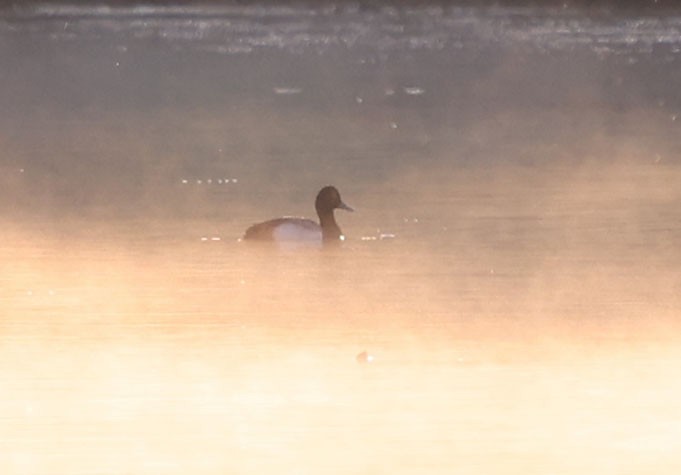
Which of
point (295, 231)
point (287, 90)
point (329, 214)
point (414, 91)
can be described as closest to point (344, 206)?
point (329, 214)

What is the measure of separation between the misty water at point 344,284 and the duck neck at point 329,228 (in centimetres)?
7

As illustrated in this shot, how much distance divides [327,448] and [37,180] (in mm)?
4959

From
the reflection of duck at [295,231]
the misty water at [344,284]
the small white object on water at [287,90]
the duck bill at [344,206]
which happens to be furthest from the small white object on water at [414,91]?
the reflection of duck at [295,231]

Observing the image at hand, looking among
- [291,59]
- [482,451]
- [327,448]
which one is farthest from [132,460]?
[291,59]

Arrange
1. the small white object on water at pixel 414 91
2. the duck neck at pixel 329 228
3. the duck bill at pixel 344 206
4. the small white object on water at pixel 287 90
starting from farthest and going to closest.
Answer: the small white object on water at pixel 414 91
the small white object on water at pixel 287 90
the duck bill at pixel 344 206
the duck neck at pixel 329 228

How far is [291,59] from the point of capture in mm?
17516

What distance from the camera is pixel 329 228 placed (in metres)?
7.30

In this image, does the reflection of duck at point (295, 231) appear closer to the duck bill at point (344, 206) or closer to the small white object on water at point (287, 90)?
the duck bill at point (344, 206)

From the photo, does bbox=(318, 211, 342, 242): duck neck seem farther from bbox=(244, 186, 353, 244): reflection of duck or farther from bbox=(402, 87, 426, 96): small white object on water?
bbox=(402, 87, 426, 96): small white object on water

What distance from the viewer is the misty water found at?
4496 mm

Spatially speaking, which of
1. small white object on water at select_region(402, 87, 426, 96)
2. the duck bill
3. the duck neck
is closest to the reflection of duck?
the duck neck

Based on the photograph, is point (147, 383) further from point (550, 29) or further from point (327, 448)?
point (550, 29)

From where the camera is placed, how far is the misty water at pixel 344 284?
177 inches

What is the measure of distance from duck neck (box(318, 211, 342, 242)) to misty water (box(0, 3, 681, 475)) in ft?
0.24
